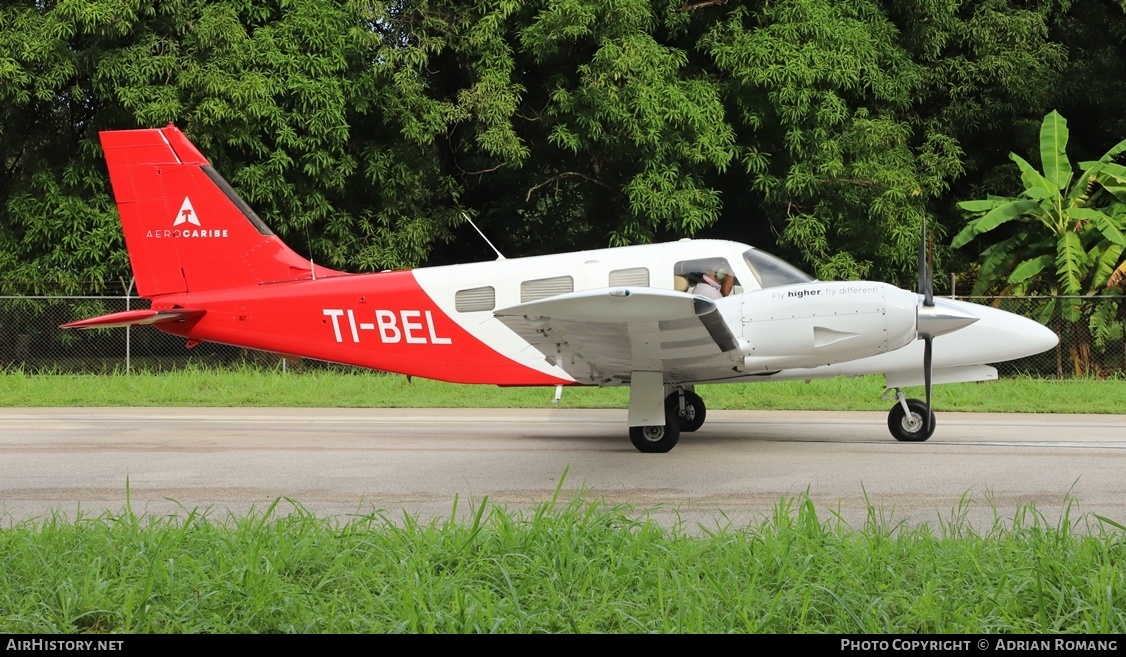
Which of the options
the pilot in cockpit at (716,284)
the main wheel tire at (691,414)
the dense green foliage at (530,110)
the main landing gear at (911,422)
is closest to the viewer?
the pilot in cockpit at (716,284)

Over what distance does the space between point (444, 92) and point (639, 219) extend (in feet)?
19.6

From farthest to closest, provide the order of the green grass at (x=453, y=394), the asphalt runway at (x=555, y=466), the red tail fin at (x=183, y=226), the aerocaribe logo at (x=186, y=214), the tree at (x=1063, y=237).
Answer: the tree at (x=1063, y=237)
the green grass at (x=453, y=394)
the aerocaribe logo at (x=186, y=214)
the red tail fin at (x=183, y=226)
the asphalt runway at (x=555, y=466)

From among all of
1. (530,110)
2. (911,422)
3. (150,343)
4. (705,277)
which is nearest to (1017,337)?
(911,422)

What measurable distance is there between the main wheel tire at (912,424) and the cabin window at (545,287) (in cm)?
387

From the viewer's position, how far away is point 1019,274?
21125 mm

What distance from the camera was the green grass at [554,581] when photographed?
4.55m

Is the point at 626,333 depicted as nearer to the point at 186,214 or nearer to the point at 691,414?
the point at 691,414

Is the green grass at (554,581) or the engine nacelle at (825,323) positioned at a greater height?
the engine nacelle at (825,323)

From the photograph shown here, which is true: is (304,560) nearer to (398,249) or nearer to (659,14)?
(398,249)

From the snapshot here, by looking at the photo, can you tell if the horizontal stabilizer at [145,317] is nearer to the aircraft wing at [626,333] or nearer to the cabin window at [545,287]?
the cabin window at [545,287]

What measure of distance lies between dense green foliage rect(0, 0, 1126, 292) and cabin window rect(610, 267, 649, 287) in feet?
30.2

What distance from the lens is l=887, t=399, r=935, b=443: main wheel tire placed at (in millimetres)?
11992

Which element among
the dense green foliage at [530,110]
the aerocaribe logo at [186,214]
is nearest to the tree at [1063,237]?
the dense green foliage at [530,110]

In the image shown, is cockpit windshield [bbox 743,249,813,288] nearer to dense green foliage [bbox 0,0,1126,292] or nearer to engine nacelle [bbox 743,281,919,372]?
engine nacelle [bbox 743,281,919,372]
